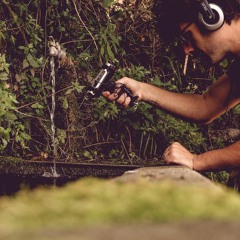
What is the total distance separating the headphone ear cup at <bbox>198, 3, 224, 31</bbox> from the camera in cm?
281

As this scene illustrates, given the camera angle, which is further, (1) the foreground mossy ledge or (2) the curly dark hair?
(2) the curly dark hair

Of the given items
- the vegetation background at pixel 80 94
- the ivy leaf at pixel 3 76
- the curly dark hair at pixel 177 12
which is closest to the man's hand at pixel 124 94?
the curly dark hair at pixel 177 12

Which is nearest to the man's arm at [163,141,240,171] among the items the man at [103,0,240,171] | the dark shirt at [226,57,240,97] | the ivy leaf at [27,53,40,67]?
the man at [103,0,240,171]

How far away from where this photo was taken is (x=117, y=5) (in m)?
5.57

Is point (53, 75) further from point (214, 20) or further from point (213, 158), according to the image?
point (213, 158)

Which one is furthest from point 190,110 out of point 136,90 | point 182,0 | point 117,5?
point 117,5

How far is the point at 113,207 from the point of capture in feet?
3.19

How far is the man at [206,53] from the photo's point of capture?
2.76 metres

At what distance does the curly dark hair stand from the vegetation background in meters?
1.84

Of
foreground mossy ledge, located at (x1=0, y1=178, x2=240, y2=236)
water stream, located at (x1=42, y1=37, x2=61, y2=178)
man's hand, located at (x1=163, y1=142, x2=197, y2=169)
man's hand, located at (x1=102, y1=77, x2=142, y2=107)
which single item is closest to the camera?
foreground mossy ledge, located at (x1=0, y1=178, x2=240, y2=236)

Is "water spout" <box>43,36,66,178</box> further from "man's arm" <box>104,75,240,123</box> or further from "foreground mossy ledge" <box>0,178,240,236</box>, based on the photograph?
"foreground mossy ledge" <box>0,178,240,236</box>

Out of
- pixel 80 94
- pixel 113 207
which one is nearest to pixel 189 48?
pixel 113 207

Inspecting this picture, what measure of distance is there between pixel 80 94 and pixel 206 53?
2451 millimetres

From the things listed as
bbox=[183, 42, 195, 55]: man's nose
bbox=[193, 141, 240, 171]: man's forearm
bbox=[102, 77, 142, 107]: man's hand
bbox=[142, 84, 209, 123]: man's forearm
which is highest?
bbox=[183, 42, 195, 55]: man's nose
